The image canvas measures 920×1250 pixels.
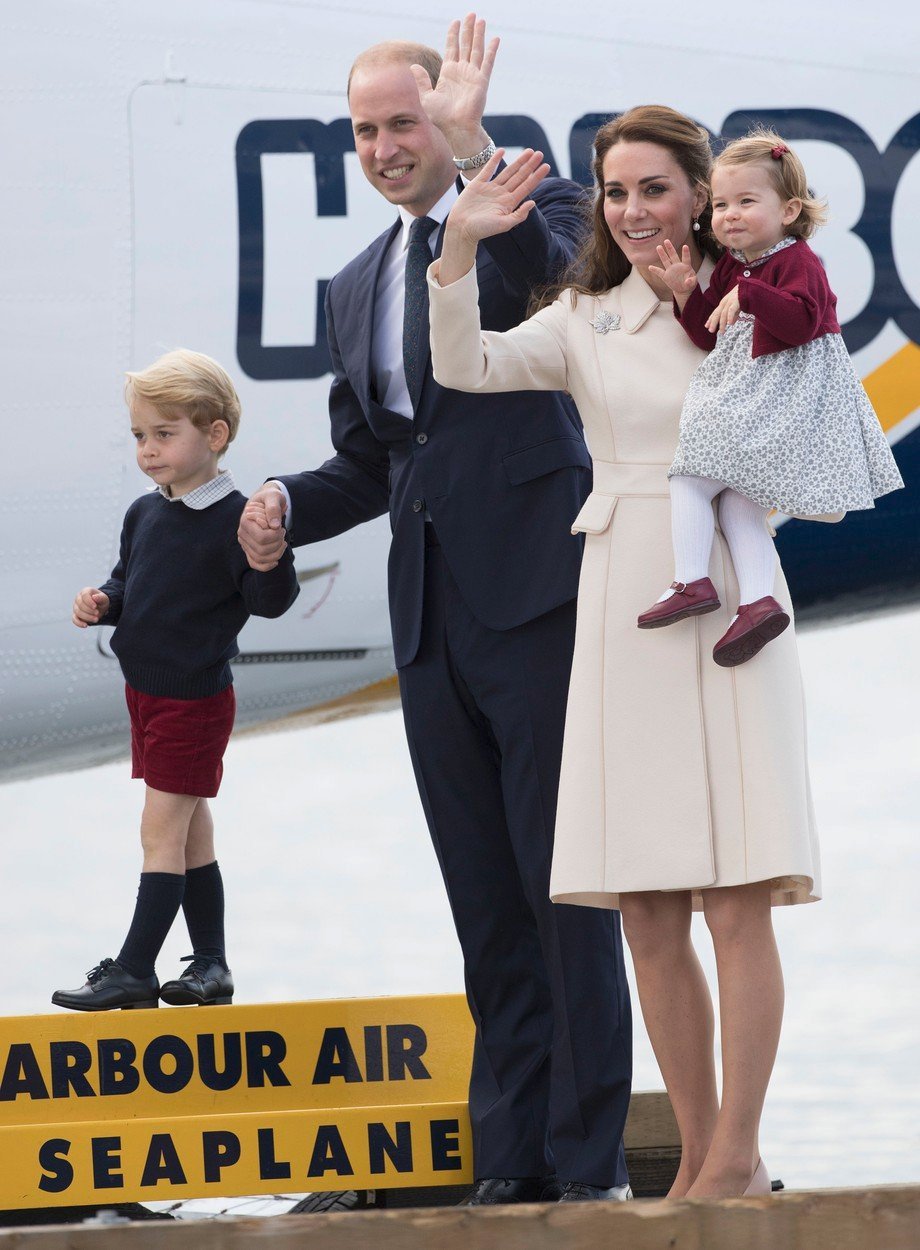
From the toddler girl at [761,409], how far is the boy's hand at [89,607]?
4.13 ft

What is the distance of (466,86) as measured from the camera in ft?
8.63

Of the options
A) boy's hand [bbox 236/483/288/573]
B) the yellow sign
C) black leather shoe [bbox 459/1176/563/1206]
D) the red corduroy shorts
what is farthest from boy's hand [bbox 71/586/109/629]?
black leather shoe [bbox 459/1176/563/1206]

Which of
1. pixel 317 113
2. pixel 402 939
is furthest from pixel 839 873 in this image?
pixel 317 113

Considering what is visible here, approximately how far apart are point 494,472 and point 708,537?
56 cm

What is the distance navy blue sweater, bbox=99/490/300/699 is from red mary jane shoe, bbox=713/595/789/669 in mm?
1116

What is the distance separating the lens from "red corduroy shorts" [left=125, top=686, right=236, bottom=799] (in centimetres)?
333

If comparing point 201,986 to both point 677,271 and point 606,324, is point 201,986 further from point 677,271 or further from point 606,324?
point 677,271

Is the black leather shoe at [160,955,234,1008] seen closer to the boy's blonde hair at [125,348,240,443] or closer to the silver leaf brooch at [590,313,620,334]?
the boy's blonde hair at [125,348,240,443]

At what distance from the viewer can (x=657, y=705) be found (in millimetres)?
2572

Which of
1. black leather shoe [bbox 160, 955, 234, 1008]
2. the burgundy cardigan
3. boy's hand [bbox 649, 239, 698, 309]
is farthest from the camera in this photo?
black leather shoe [bbox 160, 955, 234, 1008]

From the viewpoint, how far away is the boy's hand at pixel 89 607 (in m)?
3.34

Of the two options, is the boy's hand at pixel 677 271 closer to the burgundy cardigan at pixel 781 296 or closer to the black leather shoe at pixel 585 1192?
the burgundy cardigan at pixel 781 296

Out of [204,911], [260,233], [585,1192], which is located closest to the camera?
[585,1192]

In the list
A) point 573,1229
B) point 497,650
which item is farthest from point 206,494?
point 573,1229
